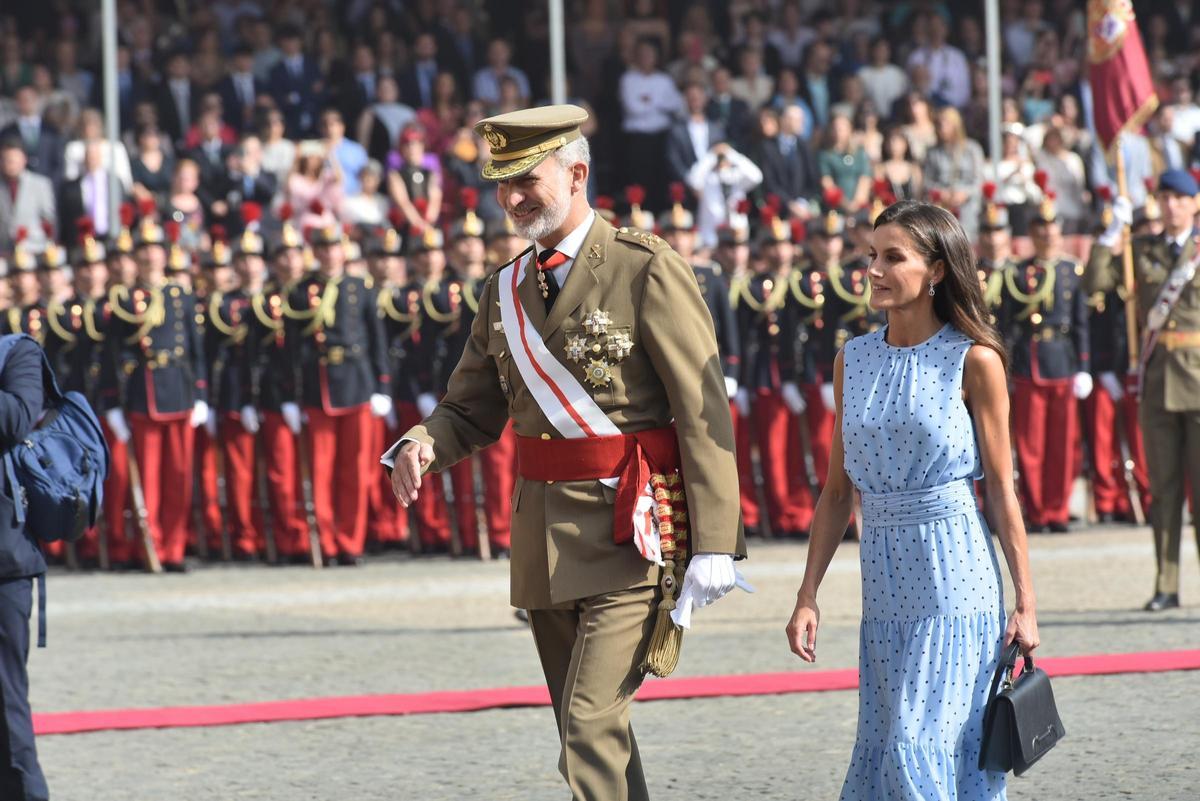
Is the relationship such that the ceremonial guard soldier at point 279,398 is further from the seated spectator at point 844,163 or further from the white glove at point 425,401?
the seated spectator at point 844,163

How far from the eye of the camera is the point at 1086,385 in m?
12.9

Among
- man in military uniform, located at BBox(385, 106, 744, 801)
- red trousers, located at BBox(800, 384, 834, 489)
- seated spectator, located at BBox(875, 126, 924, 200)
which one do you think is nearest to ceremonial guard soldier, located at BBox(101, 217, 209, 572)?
red trousers, located at BBox(800, 384, 834, 489)

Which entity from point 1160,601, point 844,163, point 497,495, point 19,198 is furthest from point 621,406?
point 19,198

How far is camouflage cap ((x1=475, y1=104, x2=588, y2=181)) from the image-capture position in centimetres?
465

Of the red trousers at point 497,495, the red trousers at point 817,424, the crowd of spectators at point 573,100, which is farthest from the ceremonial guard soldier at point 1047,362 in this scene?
the red trousers at point 497,495

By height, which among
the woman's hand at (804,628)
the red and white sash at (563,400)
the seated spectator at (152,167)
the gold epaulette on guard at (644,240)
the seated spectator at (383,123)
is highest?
the seated spectator at (383,123)

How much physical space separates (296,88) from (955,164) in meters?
5.34

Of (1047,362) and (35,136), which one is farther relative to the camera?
(35,136)

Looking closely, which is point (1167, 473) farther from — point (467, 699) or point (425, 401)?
point (425, 401)

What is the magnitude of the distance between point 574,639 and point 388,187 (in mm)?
11581

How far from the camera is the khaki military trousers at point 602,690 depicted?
443 centimetres

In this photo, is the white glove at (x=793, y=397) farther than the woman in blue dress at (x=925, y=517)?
Yes

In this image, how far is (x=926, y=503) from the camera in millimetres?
4445

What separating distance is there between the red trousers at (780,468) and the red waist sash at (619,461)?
28.9ft
